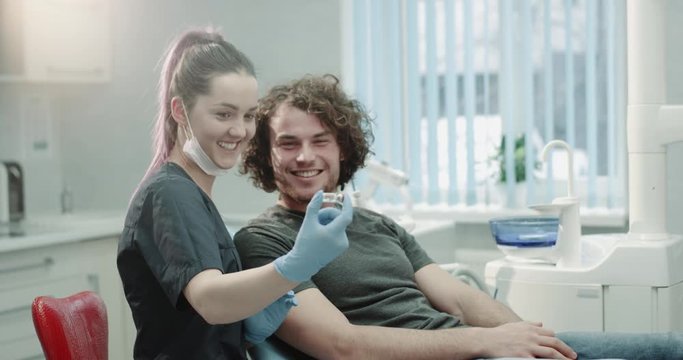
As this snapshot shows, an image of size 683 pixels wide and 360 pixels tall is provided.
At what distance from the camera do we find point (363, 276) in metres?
2.14

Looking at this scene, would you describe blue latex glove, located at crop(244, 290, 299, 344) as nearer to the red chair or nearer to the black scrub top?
the black scrub top

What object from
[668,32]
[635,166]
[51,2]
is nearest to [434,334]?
→ [635,166]

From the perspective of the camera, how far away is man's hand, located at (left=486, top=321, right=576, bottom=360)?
1945 mm

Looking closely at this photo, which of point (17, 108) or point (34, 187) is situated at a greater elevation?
point (17, 108)

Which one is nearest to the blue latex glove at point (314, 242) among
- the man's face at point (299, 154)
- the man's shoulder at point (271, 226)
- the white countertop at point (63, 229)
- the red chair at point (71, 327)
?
the red chair at point (71, 327)

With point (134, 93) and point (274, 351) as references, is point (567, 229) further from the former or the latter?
point (134, 93)

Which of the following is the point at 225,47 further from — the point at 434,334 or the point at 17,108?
the point at 17,108

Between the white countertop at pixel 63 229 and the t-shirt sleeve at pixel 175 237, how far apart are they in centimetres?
186

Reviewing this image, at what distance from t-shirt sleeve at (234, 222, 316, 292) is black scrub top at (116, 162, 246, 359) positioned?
0.86ft

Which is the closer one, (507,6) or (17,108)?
(507,6)

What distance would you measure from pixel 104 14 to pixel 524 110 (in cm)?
186

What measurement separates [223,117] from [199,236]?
230mm

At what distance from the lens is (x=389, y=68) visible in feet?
13.2

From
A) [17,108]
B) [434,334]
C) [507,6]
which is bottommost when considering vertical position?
[434,334]
